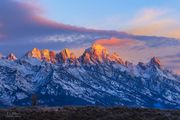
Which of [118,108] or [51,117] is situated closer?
[51,117]

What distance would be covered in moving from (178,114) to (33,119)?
19.3m

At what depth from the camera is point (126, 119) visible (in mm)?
62719

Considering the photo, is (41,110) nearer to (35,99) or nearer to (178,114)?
(178,114)

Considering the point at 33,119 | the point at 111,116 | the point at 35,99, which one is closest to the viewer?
the point at 33,119

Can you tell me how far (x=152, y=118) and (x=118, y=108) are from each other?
8.64m

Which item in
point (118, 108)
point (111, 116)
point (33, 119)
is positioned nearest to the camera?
point (33, 119)

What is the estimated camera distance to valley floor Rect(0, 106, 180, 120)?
61.8m

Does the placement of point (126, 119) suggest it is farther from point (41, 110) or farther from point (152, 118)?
point (41, 110)

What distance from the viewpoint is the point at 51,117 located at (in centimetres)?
6181

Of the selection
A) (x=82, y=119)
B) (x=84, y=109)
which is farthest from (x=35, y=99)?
(x=82, y=119)

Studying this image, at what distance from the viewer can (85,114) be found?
6456 centimetres

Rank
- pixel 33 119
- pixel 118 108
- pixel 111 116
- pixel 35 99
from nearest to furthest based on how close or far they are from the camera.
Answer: pixel 33 119 → pixel 111 116 → pixel 118 108 → pixel 35 99

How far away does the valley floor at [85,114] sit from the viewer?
61.8m

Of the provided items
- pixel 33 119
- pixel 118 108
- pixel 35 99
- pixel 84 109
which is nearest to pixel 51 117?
pixel 33 119
